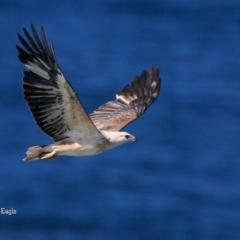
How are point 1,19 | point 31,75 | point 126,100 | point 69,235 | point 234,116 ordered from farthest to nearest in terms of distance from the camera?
point 1,19 → point 234,116 → point 69,235 → point 126,100 → point 31,75

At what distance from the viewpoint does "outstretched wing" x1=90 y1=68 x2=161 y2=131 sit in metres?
18.9

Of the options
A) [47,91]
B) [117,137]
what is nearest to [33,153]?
[47,91]

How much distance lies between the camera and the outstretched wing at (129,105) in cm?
1891

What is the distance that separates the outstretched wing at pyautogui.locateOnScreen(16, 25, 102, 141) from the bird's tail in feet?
1.20

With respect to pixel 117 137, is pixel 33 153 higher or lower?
lower

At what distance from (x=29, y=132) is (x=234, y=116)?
5.17 metres

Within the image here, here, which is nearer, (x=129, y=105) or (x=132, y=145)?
(x=129, y=105)

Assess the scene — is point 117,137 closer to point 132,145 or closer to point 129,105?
point 129,105

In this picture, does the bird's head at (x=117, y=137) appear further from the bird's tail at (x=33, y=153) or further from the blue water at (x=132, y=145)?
the blue water at (x=132, y=145)

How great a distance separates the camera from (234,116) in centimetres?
3109

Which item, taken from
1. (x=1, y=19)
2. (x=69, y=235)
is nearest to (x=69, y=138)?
(x=69, y=235)

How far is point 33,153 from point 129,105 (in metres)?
2.96

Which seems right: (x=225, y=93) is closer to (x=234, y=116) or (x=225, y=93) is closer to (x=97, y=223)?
(x=234, y=116)

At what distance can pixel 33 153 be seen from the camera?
17297mm
